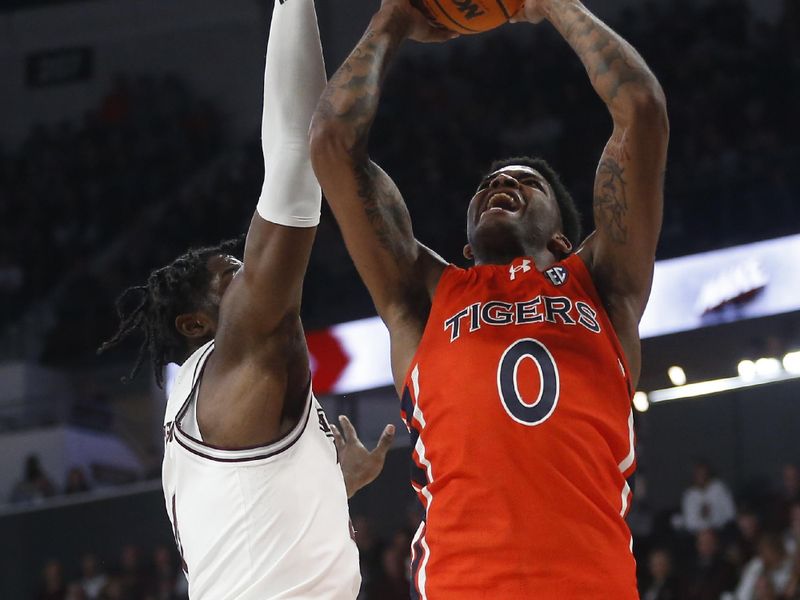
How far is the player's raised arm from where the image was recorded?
2654 millimetres

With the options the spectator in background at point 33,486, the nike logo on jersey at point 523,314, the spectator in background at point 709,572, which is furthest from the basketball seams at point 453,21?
the spectator in background at point 33,486

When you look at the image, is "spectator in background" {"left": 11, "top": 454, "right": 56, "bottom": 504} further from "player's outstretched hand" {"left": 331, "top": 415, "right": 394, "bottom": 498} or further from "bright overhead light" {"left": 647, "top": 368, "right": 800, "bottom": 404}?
"player's outstretched hand" {"left": 331, "top": 415, "right": 394, "bottom": 498}

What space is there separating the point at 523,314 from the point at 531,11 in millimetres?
724

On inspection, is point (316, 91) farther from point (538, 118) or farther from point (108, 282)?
point (108, 282)

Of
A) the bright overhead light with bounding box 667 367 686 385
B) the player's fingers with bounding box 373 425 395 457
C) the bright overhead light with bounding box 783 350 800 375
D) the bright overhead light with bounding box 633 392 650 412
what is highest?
the player's fingers with bounding box 373 425 395 457

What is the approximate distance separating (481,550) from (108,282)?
43.9 ft

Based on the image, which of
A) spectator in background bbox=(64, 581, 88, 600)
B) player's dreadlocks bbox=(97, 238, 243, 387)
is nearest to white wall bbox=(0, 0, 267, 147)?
spectator in background bbox=(64, 581, 88, 600)

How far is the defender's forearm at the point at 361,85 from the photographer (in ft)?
8.61

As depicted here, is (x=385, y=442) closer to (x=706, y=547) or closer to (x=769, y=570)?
(x=769, y=570)

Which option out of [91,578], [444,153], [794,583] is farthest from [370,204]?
[444,153]

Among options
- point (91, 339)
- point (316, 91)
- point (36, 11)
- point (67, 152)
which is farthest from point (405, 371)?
point (36, 11)

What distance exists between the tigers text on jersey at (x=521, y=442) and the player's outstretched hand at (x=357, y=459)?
71 centimetres

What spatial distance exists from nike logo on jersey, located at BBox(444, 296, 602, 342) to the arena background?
5739 millimetres

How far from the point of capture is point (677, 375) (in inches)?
411
